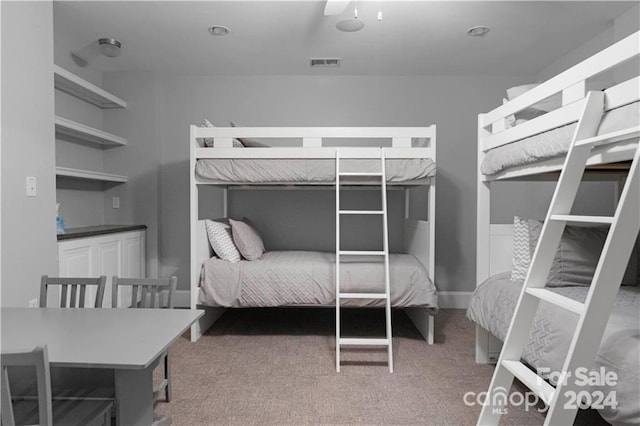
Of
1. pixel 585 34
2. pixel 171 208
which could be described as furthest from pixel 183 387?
pixel 585 34

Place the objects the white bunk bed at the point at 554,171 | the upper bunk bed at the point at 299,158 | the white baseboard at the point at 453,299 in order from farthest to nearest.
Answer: the white baseboard at the point at 453,299 < the upper bunk bed at the point at 299,158 < the white bunk bed at the point at 554,171

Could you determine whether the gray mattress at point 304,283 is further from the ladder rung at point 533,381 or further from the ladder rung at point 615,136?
the ladder rung at point 615,136

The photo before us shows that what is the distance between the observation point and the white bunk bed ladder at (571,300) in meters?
1.17

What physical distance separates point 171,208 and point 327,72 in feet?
7.02

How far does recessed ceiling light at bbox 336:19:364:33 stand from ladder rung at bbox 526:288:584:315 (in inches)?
90.4

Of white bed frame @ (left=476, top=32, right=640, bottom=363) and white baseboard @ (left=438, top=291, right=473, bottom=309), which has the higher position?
white bed frame @ (left=476, top=32, right=640, bottom=363)

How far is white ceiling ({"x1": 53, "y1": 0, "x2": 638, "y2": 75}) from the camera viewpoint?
2781 millimetres

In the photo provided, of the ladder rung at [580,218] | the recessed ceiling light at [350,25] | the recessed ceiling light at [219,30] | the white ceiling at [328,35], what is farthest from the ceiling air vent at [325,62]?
the ladder rung at [580,218]

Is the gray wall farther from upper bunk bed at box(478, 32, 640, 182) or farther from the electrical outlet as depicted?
upper bunk bed at box(478, 32, 640, 182)

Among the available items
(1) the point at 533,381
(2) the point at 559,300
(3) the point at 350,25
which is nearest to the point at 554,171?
(2) the point at 559,300

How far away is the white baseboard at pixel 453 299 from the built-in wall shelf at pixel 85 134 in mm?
3592

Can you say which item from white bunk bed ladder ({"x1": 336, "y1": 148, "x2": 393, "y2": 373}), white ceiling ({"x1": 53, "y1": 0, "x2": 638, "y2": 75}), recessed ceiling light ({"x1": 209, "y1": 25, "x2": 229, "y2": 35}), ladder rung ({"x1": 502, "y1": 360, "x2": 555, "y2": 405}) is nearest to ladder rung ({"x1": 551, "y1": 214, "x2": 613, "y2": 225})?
ladder rung ({"x1": 502, "y1": 360, "x2": 555, "y2": 405})

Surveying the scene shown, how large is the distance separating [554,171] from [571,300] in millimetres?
984

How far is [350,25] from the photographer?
300cm
